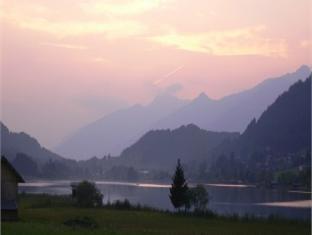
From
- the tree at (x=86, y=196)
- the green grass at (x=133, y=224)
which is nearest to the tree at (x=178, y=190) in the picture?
the green grass at (x=133, y=224)

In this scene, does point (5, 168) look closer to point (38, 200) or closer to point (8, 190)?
point (8, 190)

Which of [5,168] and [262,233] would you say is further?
[5,168]

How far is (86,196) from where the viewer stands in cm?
8956

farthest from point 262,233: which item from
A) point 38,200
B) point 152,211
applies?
point 38,200

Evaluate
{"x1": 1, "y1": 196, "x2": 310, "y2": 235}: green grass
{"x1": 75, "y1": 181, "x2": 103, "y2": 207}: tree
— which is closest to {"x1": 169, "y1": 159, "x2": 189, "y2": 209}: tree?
{"x1": 1, "y1": 196, "x2": 310, "y2": 235}: green grass

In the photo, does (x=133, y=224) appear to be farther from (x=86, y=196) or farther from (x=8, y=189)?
(x=86, y=196)

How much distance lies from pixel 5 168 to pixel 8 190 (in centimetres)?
203

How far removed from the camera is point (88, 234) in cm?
3572

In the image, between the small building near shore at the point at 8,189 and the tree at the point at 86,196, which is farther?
the tree at the point at 86,196

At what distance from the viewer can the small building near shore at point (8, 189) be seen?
2108 inches

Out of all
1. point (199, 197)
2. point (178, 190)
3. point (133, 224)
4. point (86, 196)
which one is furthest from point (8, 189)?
point (199, 197)

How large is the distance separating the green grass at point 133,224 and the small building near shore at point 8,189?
162cm

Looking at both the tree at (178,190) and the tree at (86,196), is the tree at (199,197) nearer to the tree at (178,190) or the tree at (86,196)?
the tree at (178,190)

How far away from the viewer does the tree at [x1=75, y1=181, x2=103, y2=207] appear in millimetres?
88562
